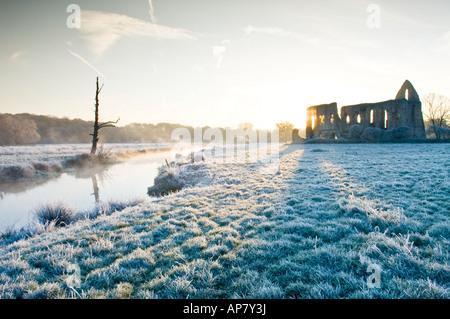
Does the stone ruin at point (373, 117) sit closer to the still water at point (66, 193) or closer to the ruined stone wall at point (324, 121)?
the ruined stone wall at point (324, 121)

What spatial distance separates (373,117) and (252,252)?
146 ft

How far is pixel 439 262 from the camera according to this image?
2.75m

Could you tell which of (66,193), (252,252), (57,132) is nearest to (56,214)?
(66,193)

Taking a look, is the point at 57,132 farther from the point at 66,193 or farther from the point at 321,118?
the point at 321,118

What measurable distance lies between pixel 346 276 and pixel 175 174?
39.0 feet


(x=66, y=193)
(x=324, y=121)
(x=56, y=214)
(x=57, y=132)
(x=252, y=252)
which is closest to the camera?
(x=252, y=252)

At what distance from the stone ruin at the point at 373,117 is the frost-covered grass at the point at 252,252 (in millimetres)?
33440

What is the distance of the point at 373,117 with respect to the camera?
3712 cm

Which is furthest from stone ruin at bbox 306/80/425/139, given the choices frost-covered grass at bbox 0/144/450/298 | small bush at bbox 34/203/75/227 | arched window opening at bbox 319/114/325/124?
small bush at bbox 34/203/75/227

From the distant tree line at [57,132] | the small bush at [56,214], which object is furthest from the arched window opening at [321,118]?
the small bush at [56,214]

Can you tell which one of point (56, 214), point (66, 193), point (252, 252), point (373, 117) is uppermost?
point (373, 117)

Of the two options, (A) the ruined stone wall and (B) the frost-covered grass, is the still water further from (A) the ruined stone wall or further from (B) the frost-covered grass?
(A) the ruined stone wall

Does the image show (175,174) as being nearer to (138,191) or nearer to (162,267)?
(138,191)
